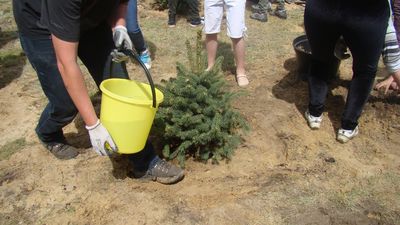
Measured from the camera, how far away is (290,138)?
3.21 metres

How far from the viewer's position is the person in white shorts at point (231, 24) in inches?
142

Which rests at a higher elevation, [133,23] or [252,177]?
[133,23]

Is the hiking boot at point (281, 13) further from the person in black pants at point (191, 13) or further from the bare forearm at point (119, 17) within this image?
the bare forearm at point (119, 17)

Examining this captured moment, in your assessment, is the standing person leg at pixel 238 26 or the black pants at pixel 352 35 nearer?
the black pants at pixel 352 35

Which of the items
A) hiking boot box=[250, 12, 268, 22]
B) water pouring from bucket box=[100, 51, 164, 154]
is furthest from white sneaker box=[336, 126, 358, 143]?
hiking boot box=[250, 12, 268, 22]

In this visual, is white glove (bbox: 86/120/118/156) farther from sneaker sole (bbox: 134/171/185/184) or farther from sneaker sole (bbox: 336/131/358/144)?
sneaker sole (bbox: 336/131/358/144)

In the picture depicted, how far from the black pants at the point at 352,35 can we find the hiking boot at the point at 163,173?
4.39 ft

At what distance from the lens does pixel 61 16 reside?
6.06 feet

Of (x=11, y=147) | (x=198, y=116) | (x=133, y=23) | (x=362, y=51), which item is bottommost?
(x=11, y=147)

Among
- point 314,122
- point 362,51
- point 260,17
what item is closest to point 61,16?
point 362,51

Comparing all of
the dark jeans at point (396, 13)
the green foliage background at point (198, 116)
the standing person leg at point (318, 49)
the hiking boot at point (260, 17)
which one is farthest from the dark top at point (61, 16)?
the hiking boot at point (260, 17)

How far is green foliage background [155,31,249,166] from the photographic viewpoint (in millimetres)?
2699

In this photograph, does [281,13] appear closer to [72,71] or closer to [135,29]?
[135,29]

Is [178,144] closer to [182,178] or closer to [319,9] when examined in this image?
[182,178]
